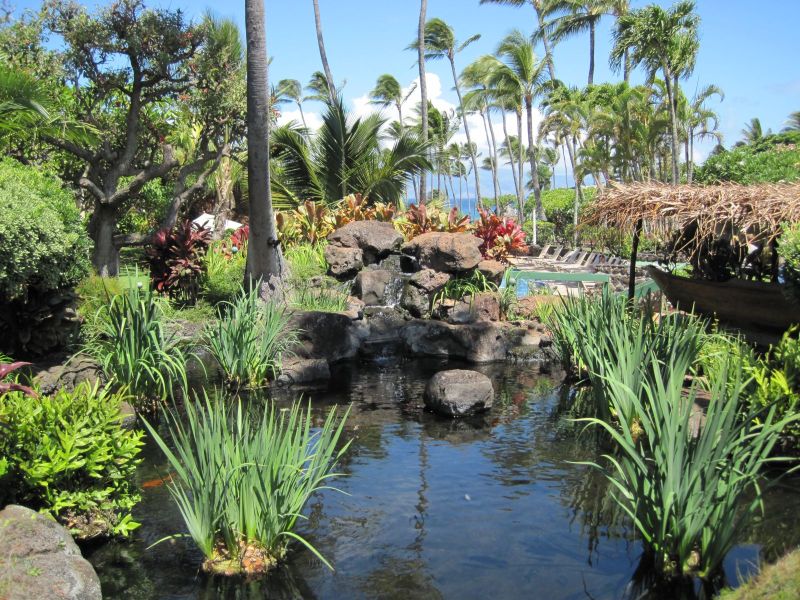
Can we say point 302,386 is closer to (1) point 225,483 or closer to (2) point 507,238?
(1) point 225,483

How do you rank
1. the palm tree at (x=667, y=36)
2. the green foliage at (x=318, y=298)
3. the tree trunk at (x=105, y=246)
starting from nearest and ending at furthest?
the green foliage at (x=318, y=298), the tree trunk at (x=105, y=246), the palm tree at (x=667, y=36)

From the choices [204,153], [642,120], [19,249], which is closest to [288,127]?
[204,153]

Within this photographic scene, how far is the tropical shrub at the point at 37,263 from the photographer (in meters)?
6.65

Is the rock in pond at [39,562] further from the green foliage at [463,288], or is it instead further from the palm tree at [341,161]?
the palm tree at [341,161]

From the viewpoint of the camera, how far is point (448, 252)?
571 inches

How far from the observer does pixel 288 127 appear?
63.9 feet

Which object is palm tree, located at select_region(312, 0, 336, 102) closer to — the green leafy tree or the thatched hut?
the green leafy tree

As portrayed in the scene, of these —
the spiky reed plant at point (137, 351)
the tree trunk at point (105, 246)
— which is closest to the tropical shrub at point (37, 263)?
the spiky reed plant at point (137, 351)

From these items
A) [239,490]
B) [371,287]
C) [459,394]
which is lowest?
[459,394]

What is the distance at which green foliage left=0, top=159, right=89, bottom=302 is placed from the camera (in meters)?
6.59

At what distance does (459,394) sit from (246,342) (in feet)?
8.79

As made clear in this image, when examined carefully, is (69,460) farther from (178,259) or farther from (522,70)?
(522,70)

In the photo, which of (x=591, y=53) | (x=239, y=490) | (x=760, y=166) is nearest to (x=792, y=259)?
(x=239, y=490)

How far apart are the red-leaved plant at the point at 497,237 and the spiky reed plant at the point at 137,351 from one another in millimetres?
9362
